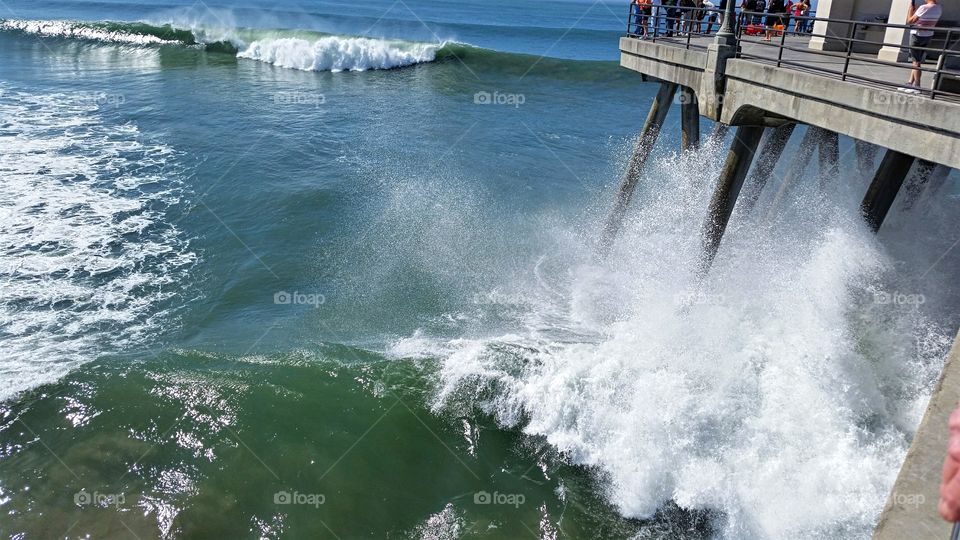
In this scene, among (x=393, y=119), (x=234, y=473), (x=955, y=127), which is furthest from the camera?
(x=393, y=119)

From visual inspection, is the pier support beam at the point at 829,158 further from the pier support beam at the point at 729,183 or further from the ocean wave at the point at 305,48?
the ocean wave at the point at 305,48

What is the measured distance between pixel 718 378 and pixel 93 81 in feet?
107

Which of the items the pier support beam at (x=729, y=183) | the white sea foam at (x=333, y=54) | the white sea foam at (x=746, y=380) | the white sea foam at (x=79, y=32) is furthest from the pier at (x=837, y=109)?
the white sea foam at (x=79, y=32)

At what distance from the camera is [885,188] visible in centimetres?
1047

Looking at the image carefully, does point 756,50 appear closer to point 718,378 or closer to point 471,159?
point 718,378

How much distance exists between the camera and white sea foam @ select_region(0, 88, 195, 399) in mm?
10859

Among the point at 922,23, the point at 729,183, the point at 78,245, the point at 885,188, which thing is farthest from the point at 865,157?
the point at 78,245

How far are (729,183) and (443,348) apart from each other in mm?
5237

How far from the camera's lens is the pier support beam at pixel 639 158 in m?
13.1

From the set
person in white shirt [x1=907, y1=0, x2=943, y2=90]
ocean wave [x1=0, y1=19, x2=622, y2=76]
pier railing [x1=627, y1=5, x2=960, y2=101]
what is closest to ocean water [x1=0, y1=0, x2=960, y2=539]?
pier railing [x1=627, y1=5, x2=960, y2=101]

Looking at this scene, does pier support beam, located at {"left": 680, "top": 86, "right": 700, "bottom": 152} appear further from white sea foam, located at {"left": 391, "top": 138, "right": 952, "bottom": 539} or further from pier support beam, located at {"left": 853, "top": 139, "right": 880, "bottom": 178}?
pier support beam, located at {"left": 853, "top": 139, "right": 880, "bottom": 178}

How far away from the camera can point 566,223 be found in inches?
652

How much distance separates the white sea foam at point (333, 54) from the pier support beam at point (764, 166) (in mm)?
30276

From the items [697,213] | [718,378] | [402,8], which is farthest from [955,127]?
[402,8]
